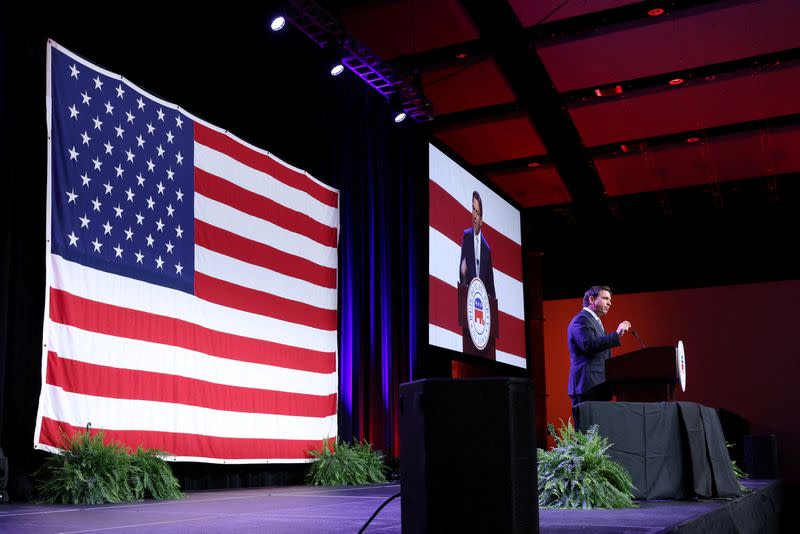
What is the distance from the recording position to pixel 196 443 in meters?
4.98

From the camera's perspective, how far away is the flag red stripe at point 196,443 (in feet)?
13.1

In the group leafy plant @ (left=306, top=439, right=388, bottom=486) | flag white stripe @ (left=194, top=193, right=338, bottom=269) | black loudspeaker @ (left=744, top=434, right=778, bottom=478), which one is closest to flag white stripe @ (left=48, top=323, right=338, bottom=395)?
leafy plant @ (left=306, top=439, right=388, bottom=486)

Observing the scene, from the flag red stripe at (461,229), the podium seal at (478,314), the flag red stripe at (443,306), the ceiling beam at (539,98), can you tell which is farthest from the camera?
the podium seal at (478,314)

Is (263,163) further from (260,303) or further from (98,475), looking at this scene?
(98,475)

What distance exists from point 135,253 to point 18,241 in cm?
72

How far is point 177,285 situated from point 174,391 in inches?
25.0

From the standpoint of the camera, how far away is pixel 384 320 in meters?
7.09

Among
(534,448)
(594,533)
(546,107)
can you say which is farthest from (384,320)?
(534,448)

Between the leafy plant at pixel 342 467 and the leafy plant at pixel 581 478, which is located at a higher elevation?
the leafy plant at pixel 581 478

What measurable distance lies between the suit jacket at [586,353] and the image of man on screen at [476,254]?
301cm

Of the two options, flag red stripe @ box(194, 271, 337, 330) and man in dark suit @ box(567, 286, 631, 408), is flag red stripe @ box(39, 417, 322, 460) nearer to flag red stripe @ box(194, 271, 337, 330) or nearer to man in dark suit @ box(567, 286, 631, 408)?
flag red stripe @ box(194, 271, 337, 330)

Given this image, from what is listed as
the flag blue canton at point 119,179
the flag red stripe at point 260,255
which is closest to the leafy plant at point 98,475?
the flag blue canton at point 119,179

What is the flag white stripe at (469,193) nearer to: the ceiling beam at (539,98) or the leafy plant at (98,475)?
the ceiling beam at (539,98)

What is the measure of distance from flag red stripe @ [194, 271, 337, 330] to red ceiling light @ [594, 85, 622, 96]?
3038 millimetres
